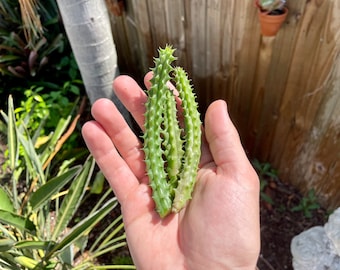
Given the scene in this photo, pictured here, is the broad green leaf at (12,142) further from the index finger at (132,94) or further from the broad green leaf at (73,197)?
the index finger at (132,94)

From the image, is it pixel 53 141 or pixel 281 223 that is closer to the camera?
pixel 53 141

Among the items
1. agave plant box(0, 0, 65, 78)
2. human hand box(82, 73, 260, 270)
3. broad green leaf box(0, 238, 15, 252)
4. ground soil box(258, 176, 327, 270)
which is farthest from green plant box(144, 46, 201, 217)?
agave plant box(0, 0, 65, 78)

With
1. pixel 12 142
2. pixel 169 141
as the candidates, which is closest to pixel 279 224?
pixel 169 141

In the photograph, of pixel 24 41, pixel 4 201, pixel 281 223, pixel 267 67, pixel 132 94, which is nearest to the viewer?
pixel 4 201

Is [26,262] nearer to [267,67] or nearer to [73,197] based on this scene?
[73,197]

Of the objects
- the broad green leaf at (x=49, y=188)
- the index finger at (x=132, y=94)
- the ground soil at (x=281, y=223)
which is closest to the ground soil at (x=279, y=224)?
the ground soil at (x=281, y=223)

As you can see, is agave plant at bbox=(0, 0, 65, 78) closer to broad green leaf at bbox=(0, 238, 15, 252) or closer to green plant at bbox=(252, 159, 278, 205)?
broad green leaf at bbox=(0, 238, 15, 252)

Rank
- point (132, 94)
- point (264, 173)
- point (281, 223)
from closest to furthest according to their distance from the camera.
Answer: point (132, 94), point (281, 223), point (264, 173)

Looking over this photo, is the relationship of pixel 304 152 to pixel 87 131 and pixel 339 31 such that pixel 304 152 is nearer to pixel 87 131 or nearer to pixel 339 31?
pixel 339 31
